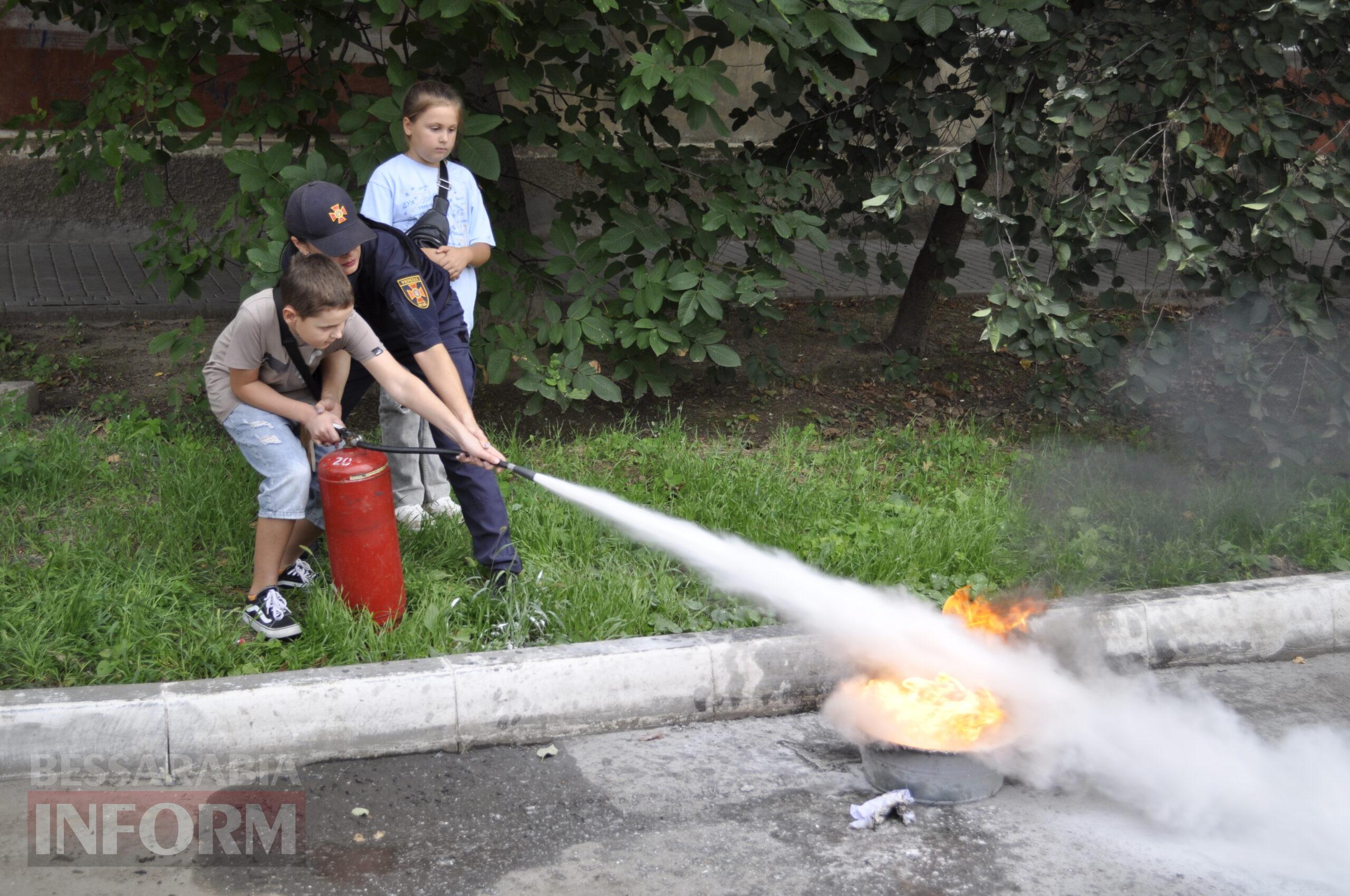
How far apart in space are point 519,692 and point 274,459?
1.15m

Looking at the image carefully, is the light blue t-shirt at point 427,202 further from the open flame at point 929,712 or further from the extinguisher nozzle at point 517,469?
the open flame at point 929,712

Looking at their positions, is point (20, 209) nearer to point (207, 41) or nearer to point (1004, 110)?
point (207, 41)

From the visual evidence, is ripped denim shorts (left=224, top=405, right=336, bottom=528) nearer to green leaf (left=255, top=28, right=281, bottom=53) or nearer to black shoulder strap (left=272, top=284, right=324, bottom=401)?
black shoulder strap (left=272, top=284, right=324, bottom=401)

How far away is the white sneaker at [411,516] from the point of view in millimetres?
4660

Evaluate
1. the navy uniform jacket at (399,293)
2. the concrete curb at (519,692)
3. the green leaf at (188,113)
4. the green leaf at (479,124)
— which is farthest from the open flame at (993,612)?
Answer: the green leaf at (188,113)

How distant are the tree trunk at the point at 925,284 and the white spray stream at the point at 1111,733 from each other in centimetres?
342

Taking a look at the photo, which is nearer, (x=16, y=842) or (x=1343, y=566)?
(x=16, y=842)

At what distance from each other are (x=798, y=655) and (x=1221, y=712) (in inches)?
56.5

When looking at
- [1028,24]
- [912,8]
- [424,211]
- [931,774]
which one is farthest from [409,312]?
[1028,24]

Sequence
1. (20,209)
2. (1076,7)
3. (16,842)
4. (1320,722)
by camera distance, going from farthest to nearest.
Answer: (20,209), (1076,7), (1320,722), (16,842)

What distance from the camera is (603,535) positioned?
4.75 m

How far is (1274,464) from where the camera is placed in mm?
5430

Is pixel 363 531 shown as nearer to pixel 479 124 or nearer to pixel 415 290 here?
pixel 415 290

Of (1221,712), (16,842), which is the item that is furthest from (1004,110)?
(16,842)
